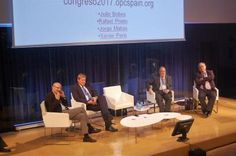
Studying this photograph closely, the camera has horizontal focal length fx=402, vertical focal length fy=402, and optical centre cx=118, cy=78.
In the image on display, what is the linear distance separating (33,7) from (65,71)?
1520mm

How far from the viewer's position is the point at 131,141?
6.65 m

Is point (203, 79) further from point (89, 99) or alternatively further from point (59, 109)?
point (59, 109)

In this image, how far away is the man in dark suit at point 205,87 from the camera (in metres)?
8.32

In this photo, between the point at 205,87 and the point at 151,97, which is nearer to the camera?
the point at 151,97

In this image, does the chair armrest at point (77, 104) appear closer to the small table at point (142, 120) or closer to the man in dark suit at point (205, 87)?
the small table at point (142, 120)

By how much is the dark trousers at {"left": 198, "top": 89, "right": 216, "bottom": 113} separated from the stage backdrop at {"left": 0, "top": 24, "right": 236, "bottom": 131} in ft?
4.58

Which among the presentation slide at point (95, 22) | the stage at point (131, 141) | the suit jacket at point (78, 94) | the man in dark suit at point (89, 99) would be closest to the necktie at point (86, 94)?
the man in dark suit at point (89, 99)

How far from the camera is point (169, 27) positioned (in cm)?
892

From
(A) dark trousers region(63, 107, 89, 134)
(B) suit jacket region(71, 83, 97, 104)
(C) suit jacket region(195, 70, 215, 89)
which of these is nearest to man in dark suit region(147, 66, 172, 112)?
(C) suit jacket region(195, 70, 215, 89)

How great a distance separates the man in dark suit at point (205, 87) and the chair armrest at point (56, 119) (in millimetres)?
3127

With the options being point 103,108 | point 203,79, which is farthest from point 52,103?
point 203,79

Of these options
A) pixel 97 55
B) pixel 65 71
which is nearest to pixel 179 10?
pixel 97 55

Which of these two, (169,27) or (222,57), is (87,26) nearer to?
(169,27)

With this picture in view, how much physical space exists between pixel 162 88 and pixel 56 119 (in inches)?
103
